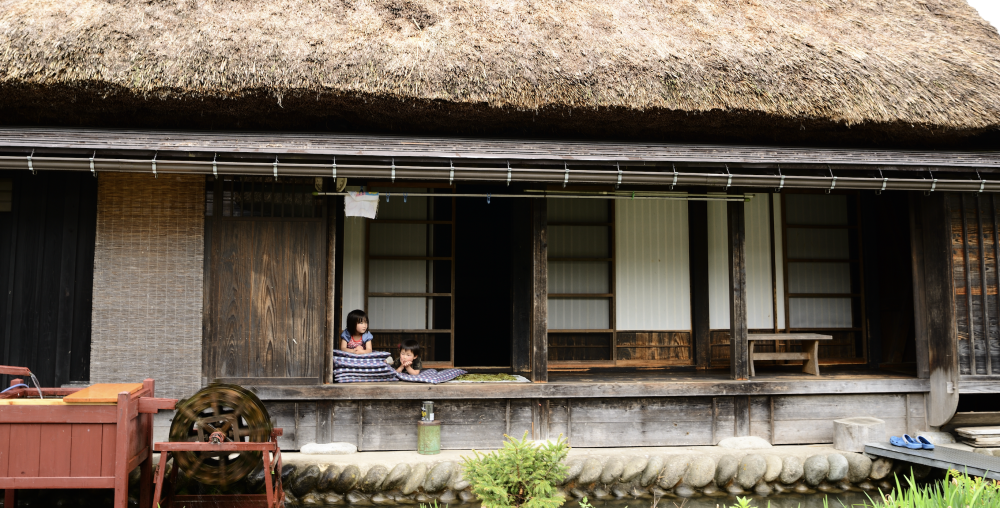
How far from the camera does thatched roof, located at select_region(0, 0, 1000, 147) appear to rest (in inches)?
190

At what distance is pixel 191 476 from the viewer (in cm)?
395

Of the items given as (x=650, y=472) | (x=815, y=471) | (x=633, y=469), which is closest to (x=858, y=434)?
(x=815, y=471)

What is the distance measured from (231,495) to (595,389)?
2.82m

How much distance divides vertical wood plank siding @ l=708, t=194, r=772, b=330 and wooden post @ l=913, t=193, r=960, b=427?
1513 mm

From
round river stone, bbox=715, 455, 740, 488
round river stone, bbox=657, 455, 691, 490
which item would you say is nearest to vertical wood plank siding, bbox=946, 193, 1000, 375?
round river stone, bbox=715, 455, 740, 488

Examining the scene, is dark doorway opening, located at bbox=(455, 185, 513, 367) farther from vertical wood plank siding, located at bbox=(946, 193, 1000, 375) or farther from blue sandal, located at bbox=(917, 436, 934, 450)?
vertical wood plank siding, located at bbox=(946, 193, 1000, 375)

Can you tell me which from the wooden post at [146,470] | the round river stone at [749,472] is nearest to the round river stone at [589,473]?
the round river stone at [749,472]

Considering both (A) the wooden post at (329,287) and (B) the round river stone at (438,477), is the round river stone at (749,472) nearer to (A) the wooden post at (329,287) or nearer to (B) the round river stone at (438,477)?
(B) the round river stone at (438,477)

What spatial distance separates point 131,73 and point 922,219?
676cm

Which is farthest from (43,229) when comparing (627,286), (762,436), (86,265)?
(762,436)

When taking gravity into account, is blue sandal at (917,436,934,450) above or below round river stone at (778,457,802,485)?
above

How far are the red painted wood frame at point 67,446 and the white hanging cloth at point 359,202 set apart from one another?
6.83ft

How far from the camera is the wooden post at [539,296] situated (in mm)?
5145

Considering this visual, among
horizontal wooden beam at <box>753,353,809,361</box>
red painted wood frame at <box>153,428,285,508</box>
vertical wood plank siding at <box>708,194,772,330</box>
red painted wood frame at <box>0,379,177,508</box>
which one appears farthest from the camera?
vertical wood plank siding at <box>708,194,772,330</box>
